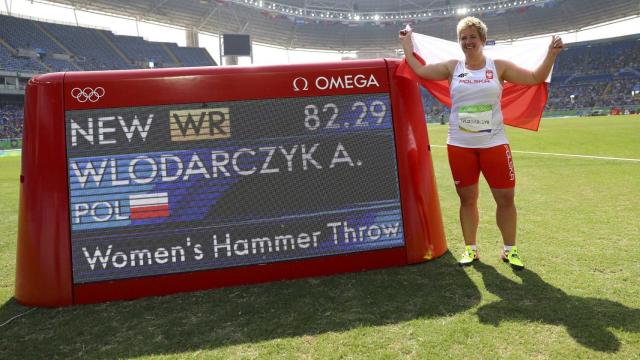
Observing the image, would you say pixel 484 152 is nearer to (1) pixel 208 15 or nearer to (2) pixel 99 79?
(2) pixel 99 79

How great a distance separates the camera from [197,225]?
289 cm

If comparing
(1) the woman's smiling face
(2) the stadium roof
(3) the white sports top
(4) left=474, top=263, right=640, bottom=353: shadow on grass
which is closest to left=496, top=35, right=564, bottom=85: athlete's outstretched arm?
(3) the white sports top

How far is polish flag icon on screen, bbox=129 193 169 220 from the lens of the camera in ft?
9.27

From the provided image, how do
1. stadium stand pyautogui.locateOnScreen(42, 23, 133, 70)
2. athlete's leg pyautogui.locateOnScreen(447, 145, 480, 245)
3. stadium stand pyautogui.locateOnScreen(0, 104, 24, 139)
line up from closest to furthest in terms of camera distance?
athlete's leg pyautogui.locateOnScreen(447, 145, 480, 245), stadium stand pyautogui.locateOnScreen(0, 104, 24, 139), stadium stand pyautogui.locateOnScreen(42, 23, 133, 70)

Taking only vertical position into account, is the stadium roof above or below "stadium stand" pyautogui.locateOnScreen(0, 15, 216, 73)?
above

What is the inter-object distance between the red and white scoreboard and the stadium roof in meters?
47.6

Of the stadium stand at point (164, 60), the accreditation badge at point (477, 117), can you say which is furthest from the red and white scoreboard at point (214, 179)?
the stadium stand at point (164, 60)

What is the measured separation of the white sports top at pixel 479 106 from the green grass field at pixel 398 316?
95cm

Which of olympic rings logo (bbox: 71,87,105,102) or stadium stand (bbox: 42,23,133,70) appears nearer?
olympic rings logo (bbox: 71,87,105,102)

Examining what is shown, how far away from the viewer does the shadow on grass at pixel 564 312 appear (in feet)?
6.77

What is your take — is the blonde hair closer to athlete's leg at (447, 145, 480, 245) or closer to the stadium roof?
athlete's leg at (447, 145, 480, 245)

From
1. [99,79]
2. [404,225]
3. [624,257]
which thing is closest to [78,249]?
[99,79]

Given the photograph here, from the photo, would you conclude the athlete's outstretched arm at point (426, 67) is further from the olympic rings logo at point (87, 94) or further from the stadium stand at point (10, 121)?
the stadium stand at point (10, 121)

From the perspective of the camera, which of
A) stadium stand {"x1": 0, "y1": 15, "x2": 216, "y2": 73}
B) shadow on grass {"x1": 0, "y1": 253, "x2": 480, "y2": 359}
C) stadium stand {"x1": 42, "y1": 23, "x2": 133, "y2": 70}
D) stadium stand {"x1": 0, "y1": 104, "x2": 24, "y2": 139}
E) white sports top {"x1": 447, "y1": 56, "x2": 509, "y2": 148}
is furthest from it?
stadium stand {"x1": 42, "y1": 23, "x2": 133, "y2": 70}
